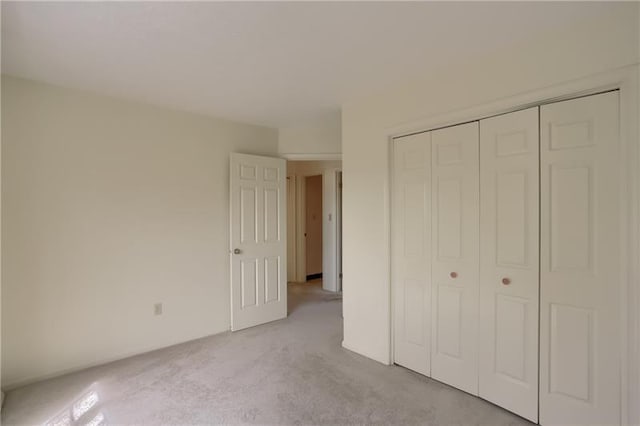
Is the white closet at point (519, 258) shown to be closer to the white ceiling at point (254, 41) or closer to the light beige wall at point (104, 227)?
the white ceiling at point (254, 41)

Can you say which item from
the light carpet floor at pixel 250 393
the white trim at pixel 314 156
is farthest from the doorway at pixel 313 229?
the light carpet floor at pixel 250 393

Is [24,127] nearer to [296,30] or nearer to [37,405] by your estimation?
[37,405]

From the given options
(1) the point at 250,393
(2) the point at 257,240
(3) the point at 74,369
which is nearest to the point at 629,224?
(1) the point at 250,393

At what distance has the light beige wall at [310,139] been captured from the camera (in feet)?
12.9

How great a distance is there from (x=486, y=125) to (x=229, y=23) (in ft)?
5.74

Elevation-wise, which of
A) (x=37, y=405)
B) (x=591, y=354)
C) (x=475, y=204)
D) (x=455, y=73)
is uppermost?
(x=455, y=73)

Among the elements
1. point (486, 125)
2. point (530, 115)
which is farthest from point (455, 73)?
point (530, 115)

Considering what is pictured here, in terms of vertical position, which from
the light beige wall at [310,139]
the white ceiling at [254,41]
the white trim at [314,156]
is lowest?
the white trim at [314,156]

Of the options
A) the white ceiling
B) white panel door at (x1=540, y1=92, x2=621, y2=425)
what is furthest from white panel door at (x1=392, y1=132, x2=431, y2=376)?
white panel door at (x1=540, y1=92, x2=621, y2=425)

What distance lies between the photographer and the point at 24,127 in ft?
8.07

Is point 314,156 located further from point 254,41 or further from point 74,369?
point 74,369

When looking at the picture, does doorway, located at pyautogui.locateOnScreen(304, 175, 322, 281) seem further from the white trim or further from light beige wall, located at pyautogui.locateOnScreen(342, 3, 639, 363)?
light beige wall, located at pyautogui.locateOnScreen(342, 3, 639, 363)

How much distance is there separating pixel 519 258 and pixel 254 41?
2137 mm

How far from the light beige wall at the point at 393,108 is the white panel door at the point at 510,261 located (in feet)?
0.86
